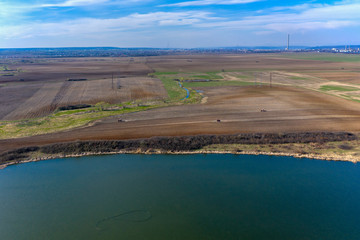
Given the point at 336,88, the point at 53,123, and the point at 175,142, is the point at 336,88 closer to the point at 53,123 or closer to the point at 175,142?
the point at 175,142

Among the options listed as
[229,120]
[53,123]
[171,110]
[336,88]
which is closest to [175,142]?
[229,120]

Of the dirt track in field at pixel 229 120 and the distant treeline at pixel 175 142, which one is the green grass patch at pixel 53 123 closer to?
the dirt track in field at pixel 229 120

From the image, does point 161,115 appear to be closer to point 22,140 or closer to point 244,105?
point 244,105

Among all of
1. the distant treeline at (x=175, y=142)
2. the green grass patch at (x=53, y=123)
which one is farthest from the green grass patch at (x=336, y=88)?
the green grass patch at (x=53, y=123)

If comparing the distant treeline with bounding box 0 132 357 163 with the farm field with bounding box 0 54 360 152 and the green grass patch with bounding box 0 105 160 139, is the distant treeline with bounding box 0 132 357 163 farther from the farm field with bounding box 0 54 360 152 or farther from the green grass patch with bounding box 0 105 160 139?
the green grass patch with bounding box 0 105 160 139

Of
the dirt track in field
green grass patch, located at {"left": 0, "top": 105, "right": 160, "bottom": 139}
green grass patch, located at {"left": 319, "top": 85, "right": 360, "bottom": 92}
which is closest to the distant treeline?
the dirt track in field
